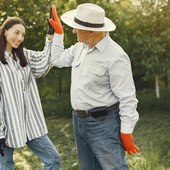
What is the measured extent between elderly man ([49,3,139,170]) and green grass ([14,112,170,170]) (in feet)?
4.97

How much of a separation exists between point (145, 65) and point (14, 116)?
22.2 ft

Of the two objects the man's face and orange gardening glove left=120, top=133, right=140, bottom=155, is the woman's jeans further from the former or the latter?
the man's face

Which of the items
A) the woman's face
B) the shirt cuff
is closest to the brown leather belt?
the shirt cuff

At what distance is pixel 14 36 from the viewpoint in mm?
3514

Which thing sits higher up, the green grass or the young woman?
the young woman

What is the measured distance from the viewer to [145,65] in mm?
9984

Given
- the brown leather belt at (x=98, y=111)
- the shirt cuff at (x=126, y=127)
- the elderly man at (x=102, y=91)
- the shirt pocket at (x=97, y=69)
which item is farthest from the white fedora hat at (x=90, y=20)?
the shirt cuff at (x=126, y=127)

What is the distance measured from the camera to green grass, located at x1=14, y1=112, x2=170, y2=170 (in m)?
4.95

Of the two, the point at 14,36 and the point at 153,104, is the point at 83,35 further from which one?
the point at 153,104

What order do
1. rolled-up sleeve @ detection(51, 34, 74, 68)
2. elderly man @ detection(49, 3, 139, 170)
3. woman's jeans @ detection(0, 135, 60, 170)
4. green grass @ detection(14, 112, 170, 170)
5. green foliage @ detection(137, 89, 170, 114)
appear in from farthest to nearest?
green foliage @ detection(137, 89, 170, 114), green grass @ detection(14, 112, 170, 170), woman's jeans @ detection(0, 135, 60, 170), rolled-up sleeve @ detection(51, 34, 74, 68), elderly man @ detection(49, 3, 139, 170)

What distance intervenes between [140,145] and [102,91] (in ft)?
12.9

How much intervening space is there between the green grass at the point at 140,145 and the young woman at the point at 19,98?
4.51 feet

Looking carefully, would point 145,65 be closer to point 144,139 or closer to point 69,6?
point 69,6

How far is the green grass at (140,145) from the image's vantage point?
4.95 metres
